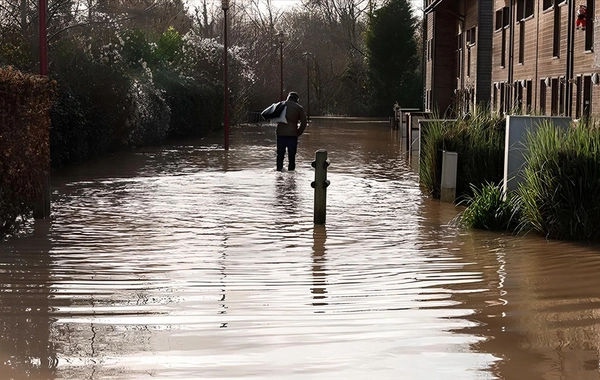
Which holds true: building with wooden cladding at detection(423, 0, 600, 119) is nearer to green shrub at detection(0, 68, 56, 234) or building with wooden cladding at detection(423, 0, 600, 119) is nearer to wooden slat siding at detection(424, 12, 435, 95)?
wooden slat siding at detection(424, 12, 435, 95)

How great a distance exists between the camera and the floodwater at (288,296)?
5.61 m

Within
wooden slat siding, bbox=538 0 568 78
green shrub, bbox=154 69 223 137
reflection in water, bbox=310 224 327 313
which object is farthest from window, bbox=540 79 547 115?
reflection in water, bbox=310 224 327 313

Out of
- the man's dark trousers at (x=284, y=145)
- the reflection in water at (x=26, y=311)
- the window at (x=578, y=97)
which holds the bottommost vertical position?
the reflection in water at (x=26, y=311)

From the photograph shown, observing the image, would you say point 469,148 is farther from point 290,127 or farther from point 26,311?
point 26,311

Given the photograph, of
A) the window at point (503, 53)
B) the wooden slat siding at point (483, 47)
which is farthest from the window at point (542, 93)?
the wooden slat siding at point (483, 47)

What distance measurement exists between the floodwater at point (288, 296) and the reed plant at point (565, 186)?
1.33ft

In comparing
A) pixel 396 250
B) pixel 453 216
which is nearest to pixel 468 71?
pixel 453 216

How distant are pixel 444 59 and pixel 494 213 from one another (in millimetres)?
35022

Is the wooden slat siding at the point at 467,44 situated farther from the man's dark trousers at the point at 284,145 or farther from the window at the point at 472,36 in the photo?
the man's dark trousers at the point at 284,145

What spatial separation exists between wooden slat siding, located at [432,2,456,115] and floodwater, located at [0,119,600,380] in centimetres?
3141

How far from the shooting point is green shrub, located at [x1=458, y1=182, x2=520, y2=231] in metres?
11.7

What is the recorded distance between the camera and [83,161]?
2447 centimetres

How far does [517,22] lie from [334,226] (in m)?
19.3

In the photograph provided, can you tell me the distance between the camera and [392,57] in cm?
7038
